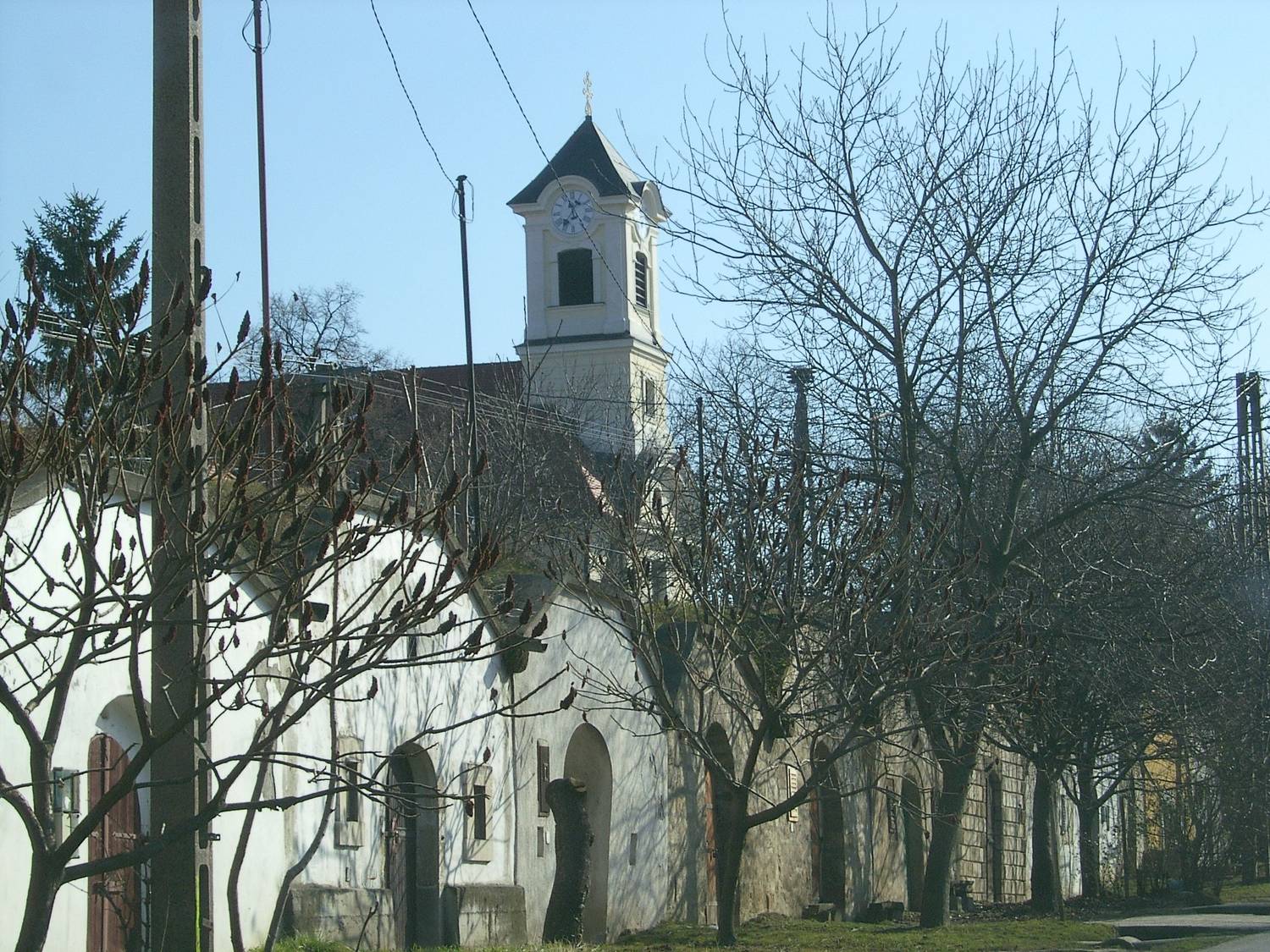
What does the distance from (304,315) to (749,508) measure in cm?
3440

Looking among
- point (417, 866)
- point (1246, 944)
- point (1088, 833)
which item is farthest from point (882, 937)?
point (1088, 833)

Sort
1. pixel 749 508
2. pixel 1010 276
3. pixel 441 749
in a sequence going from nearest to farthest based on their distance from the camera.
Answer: pixel 749 508, pixel 441 749, pixel 1010 276

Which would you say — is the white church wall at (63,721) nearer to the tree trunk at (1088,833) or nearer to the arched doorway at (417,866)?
the arched doorway at (417,866)

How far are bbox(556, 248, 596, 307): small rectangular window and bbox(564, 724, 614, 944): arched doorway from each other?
44.3 m

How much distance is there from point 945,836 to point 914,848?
8.42 metres

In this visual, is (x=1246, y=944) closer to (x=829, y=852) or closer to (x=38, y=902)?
(x=829, y=852)

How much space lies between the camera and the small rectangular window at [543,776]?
1827 cm

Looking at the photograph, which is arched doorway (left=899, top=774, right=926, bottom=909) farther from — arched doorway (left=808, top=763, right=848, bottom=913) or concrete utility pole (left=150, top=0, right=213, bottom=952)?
concrete utility pole (left=150, top=0, right=213, bottom=952)

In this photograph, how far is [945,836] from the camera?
66.6 ft

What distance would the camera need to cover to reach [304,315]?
154ft

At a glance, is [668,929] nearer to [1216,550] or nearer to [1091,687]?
[1091,687]

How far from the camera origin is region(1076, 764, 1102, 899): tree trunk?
87.0 feet

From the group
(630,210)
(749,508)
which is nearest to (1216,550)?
(749,508)

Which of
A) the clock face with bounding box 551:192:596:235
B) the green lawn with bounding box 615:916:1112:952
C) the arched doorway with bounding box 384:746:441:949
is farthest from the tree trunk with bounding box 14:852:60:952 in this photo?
the clock face with bounding box 551:192:596:235
